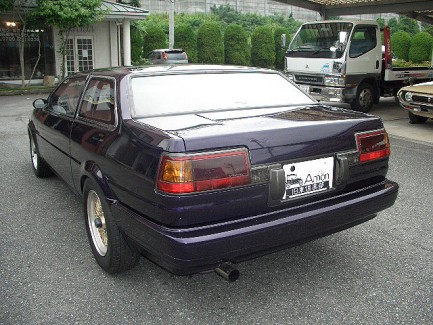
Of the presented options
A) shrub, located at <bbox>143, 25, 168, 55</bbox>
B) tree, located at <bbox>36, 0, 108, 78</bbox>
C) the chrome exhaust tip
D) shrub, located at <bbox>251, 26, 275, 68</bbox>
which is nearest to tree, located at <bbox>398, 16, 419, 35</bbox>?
shrub, located at <bbox>251, 26, 275, 68</bbox>

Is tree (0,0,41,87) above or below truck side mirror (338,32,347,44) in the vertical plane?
above

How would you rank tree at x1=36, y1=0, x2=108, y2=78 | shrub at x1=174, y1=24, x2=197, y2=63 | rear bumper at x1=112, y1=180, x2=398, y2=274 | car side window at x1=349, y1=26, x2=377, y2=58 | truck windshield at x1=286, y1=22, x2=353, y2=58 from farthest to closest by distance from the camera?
shrub at x1=174, y1=24, x2=197, y2=63, tree at x1=36, y1=0, x2=108, y2=78, car side window at x1=349, y1=26, x2=377, y2=58, truck windshield at x1=286, y1=22, x2=353, y2=58, rear bumper at x1=112, y1=180, x2=398, y2=274

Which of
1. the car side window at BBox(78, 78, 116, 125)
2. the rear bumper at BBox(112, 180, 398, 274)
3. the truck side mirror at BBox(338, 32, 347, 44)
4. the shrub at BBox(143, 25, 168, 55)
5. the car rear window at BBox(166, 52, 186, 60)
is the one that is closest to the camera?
the rear bumper at BBox(112, 180, 398, 274)

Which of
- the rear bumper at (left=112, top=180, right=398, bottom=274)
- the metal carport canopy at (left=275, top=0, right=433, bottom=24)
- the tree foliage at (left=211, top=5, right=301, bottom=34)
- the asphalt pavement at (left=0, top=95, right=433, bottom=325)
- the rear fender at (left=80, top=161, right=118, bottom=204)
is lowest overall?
the asphalt pavement at (left=0, top=95, right=433, bottom=325)

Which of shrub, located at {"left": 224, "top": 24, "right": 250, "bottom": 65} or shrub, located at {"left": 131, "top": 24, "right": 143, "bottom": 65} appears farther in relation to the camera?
shrub, located at {"left": 224, "top": 24, "right": 250, "bottom": 65}

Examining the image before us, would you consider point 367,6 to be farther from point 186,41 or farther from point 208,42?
point 186,41

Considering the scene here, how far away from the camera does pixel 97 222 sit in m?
3.35

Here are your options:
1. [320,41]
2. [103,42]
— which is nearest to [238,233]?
[320,41]

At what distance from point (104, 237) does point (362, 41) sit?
9806mm

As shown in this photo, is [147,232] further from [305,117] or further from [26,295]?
[305,117]

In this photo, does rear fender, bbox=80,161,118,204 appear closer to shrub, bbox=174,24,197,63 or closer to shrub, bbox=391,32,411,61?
shrub, bbox=174,24,197,63

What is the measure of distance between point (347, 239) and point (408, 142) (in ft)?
16.3

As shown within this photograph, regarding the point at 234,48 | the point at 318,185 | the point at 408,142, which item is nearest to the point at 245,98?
the point at 318,185

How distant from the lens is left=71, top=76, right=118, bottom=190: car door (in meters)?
3.19
